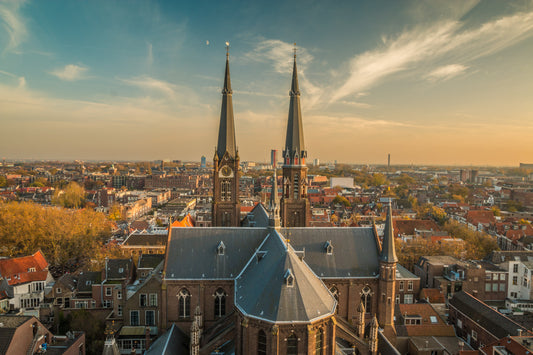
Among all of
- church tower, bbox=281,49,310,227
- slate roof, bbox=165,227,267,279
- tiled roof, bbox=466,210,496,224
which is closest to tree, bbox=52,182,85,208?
church tower, bbox=281,49,310,227

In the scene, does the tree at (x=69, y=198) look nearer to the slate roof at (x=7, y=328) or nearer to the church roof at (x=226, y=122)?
the slate roof at (x=7, y=328)

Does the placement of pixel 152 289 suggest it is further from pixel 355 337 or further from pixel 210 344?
pixel 355 337

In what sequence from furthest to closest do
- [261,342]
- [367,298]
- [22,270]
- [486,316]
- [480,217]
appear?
[480,217] → [22,270] → [486,316] → [367,298] → [261,342]

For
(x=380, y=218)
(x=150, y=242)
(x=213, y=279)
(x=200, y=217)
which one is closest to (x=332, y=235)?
(x=213, y=279)

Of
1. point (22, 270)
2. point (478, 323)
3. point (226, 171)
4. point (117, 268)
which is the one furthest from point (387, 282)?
point (22, 270)

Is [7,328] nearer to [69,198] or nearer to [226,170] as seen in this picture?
[226,170]

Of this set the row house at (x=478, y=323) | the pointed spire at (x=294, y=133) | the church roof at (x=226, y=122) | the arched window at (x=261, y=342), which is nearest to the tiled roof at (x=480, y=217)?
the row house at (x=478, y=323)
